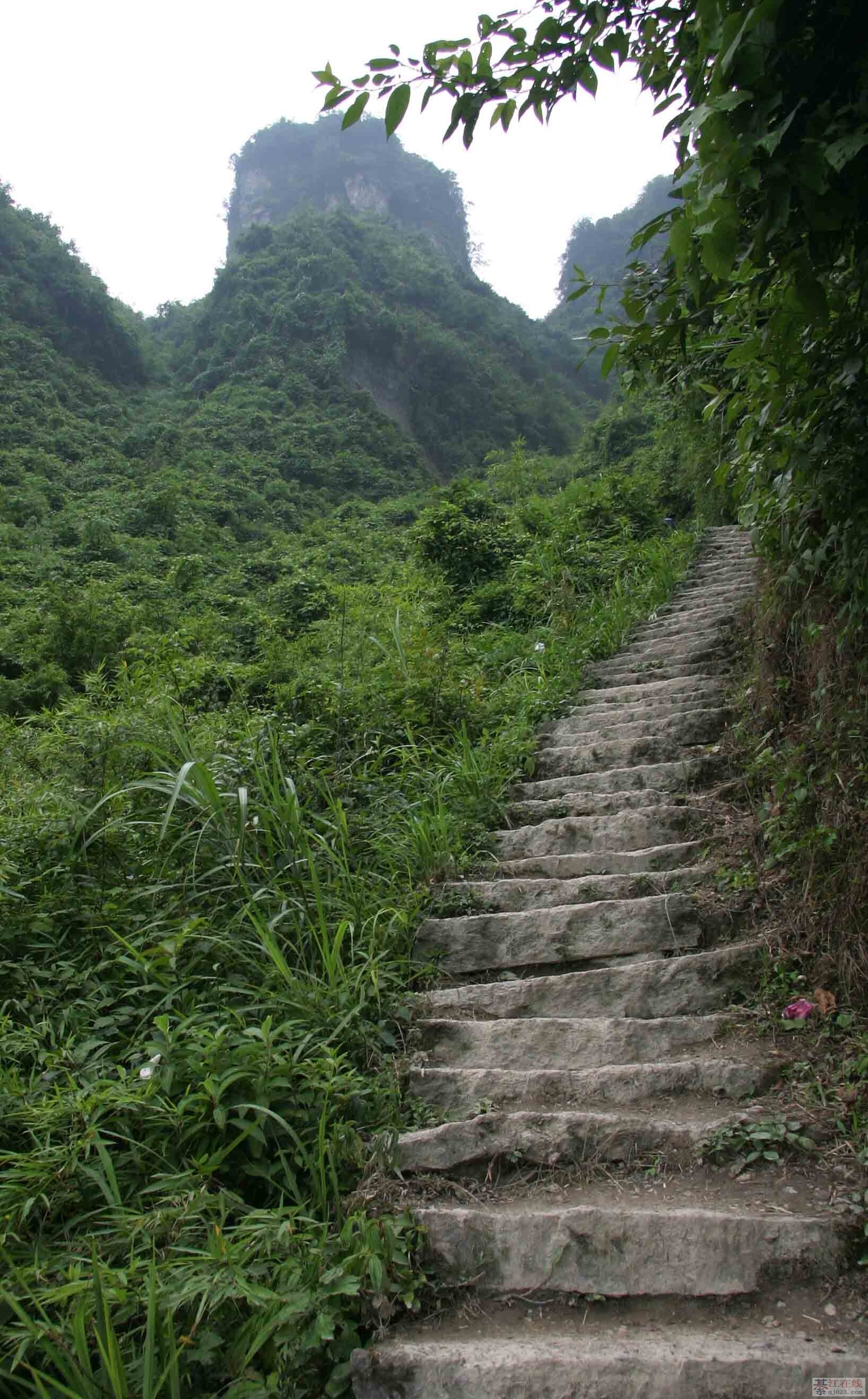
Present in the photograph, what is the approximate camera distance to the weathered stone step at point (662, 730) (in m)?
4.27

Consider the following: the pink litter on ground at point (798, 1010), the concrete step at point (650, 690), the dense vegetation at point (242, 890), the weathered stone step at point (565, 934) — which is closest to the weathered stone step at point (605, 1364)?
the dense vegetation at point (242, 890)

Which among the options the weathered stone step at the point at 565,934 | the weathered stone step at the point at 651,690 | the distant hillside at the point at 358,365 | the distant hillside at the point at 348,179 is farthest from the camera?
the distant hillside at the point at 348,179

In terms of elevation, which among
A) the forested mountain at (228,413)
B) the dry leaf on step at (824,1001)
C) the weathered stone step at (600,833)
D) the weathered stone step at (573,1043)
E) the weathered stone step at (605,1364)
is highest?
the forested mountain at (228,413)

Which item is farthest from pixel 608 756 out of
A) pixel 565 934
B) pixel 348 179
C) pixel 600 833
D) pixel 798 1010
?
pixel 348 179

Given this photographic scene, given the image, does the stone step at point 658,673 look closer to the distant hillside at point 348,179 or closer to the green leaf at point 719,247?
the green leaf at point 719,247

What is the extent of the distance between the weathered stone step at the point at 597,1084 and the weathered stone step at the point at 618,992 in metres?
0.25

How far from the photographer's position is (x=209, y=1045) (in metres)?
2.38

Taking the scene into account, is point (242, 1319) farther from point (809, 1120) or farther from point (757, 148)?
point (757, 148)

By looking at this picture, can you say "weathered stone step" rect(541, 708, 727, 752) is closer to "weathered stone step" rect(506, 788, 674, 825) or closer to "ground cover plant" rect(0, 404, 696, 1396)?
"ground cover plant" rect(0, 404, 696, 1396)

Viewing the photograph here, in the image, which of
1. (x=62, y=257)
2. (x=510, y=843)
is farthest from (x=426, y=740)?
(x=62, y=257)

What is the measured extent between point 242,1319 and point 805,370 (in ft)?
8.38

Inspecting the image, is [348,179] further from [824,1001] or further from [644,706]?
[824,1001]

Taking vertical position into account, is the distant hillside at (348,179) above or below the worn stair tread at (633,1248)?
above

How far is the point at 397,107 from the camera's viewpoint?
66.7 inches
